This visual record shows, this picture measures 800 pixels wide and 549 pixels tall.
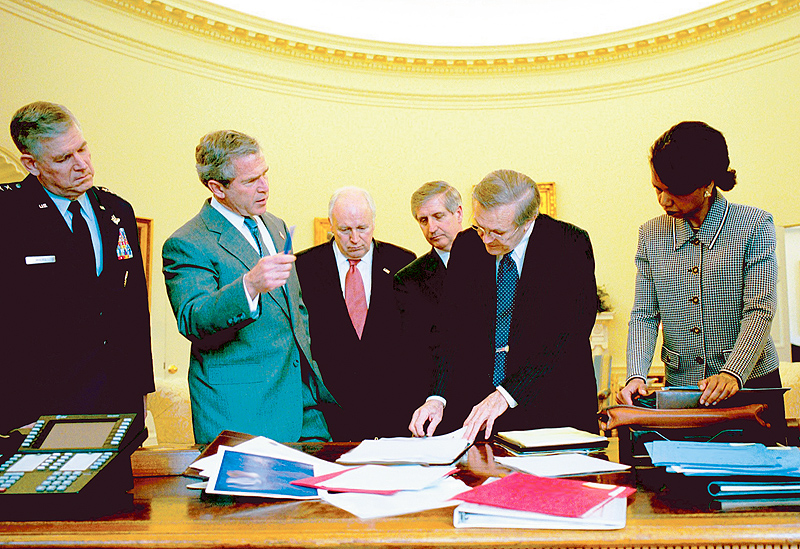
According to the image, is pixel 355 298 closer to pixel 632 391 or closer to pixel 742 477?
pixel 632 391

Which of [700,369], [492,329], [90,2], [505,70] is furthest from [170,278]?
[505,70]

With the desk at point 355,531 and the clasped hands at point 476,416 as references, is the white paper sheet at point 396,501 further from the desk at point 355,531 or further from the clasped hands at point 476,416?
the clasped hands at point 476,416

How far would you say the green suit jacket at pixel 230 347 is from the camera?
6.81 ft

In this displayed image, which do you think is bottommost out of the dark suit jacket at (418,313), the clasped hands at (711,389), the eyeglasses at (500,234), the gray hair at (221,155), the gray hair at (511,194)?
the clasped hands at (711,389)

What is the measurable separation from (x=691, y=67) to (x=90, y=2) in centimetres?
603

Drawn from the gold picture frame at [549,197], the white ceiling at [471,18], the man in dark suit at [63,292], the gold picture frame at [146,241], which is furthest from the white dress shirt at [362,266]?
the white ceiling at [471,18]

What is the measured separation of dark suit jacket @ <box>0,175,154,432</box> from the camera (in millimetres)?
2277

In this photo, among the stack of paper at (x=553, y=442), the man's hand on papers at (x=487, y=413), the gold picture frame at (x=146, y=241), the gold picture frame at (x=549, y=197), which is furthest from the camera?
the gold picture frame at (x=549, y=197)

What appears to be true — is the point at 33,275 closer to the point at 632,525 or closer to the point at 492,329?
the point at 492,329

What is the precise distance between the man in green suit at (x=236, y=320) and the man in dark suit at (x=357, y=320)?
0.36 metres

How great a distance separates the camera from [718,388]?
1.94 meters

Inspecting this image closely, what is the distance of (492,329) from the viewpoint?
2.32 metres

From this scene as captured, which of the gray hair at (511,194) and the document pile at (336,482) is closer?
the document pile at (336,482)

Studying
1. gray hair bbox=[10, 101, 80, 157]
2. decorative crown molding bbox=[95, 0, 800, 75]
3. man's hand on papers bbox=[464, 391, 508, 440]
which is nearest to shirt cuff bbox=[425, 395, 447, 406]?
man's hand on papers bbox=[464, 391, 508, 440]
